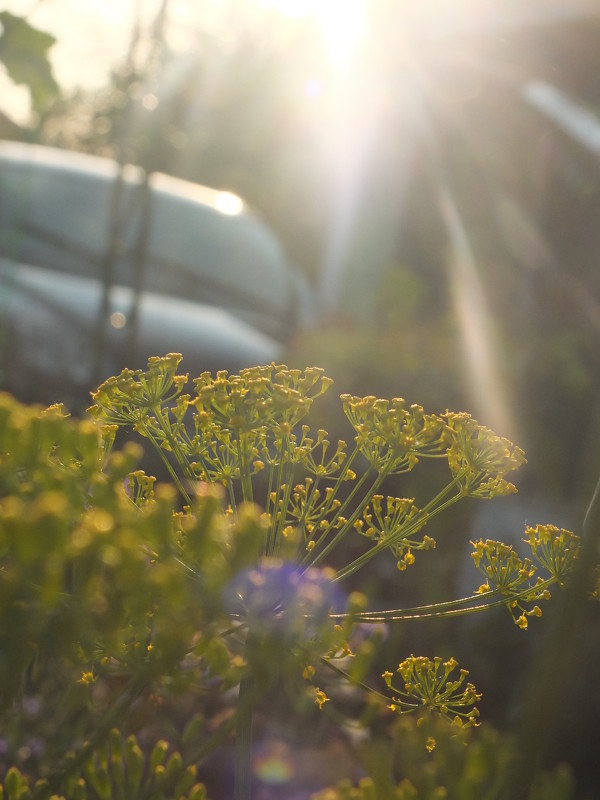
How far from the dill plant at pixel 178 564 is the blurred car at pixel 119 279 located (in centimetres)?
276

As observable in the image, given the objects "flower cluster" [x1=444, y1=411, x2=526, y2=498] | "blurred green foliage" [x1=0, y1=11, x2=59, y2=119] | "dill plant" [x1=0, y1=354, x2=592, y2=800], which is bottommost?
"dill plant" [x1=0, y1=354, x2=592, y2=800]

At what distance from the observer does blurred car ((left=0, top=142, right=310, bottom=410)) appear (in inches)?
182

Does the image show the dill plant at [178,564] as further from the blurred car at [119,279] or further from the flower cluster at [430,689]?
the blurred car at [119,279]

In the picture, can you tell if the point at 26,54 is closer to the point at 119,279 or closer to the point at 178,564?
the point at 178,564

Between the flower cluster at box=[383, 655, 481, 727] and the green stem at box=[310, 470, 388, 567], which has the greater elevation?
the green stem at box=[310, 470, 388, 567]

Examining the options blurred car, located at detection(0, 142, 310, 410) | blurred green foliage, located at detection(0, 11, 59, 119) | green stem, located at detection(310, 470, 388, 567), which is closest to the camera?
green stem, located at detection(310, 470, 388, 567)

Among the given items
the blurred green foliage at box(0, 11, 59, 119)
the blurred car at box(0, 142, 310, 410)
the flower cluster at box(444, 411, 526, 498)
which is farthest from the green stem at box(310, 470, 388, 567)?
the blurred car at box(0, 142, 310, 410)

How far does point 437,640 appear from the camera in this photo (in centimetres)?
402

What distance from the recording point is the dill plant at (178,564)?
78 cm

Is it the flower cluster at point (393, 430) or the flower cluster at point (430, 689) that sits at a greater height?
the flower cluster at point (393, 430)

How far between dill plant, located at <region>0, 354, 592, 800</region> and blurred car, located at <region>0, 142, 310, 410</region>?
276 centimetres

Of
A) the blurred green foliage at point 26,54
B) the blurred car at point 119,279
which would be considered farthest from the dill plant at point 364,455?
the blurred car at point 119,279

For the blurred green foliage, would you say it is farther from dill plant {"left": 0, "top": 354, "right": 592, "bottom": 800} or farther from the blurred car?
dill plant {"left": 0, "top": 354, "right": 592, "bottom": 800}

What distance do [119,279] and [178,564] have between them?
502 cm
